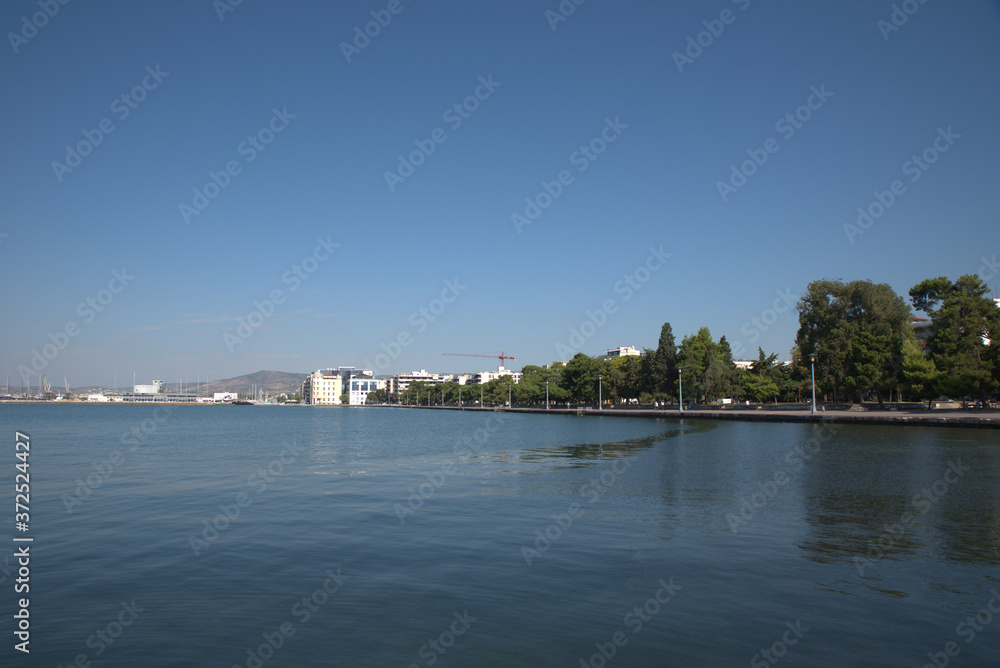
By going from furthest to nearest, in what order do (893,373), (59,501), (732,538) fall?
(893,373) → (59,501) → (732,538)

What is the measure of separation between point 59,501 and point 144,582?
1044 cm

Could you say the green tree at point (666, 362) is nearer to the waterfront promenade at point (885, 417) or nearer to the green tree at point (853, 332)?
the waterfront promenade at point (885, 417)

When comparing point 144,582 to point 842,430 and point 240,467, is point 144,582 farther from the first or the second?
point 842,430

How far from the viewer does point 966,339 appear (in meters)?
50.5

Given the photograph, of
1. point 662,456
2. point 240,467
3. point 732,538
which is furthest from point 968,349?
point 240,467

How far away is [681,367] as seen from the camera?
90.5 metres

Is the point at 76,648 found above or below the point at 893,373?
below
